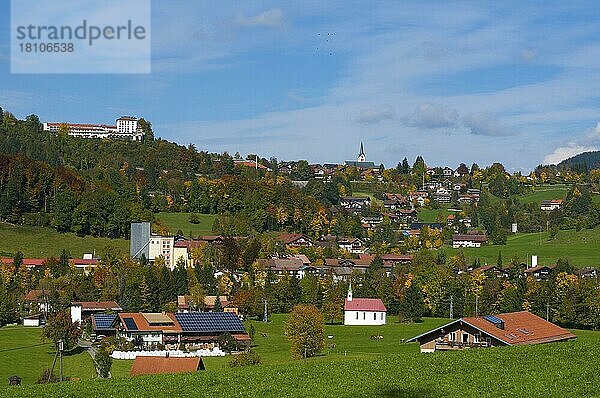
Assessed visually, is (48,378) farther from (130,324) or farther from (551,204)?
(551,204)

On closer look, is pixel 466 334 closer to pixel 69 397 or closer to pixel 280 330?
pixel 69 397

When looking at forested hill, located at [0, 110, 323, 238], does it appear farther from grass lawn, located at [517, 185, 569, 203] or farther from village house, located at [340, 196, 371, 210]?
grass lawn, located at [517, 185, 569, 203]

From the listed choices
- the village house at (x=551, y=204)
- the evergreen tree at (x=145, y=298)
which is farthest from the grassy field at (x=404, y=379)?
the village house at (x=551, y=204)

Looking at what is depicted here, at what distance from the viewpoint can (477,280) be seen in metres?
81.6

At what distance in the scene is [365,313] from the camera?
7338cm

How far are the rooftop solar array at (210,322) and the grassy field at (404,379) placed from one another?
111ft

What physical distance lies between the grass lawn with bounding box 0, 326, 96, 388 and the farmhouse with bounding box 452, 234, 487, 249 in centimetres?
7383

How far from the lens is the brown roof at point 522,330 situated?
1307 inches

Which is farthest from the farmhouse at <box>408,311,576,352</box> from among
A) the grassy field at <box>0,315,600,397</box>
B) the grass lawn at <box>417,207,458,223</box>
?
the grass lawn at <box>417,207,458,223</box>

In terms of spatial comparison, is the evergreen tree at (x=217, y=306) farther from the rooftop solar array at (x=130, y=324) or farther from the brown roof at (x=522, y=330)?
the brown roof at (x=522, y=330)

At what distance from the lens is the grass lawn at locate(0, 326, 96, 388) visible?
42750 millimetres

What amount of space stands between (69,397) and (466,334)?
1707 centimetres

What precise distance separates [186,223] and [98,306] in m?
46.6

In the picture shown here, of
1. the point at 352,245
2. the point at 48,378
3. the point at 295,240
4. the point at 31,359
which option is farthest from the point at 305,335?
the point at 352,245
